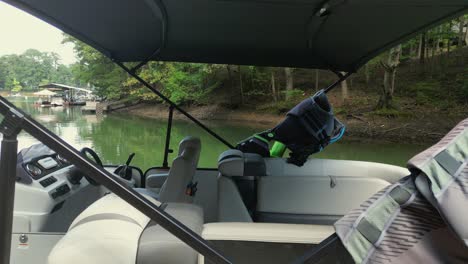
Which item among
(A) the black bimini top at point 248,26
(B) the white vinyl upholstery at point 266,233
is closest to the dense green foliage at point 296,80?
(A) the black bimini top at point 248,26

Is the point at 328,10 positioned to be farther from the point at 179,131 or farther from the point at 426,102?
the point at 426,102

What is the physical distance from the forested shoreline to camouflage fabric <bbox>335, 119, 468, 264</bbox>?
38.0 ft

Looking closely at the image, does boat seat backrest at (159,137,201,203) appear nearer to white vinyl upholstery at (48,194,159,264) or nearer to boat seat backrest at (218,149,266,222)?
boat seat backrest at (218,149,266,222)

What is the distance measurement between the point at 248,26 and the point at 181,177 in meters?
1.06

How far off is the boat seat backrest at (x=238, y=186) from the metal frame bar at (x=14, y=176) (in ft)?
4.04

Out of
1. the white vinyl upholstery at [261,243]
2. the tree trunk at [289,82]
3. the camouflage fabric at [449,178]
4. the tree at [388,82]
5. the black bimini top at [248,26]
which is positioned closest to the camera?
the camouflage fabric at [449,178]

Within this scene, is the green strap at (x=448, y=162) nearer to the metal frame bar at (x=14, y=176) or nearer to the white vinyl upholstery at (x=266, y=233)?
the white vinyl upholstery at (x=266, y=233)

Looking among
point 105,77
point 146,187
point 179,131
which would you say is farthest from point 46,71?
point 146,187

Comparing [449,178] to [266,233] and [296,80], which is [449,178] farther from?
[296,80]

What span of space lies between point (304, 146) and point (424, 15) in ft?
3.46

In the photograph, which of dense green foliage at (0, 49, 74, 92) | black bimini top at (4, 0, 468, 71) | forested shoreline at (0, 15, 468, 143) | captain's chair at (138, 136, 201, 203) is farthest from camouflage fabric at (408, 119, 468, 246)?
dense green foliage at (0, 49, 74, 92)

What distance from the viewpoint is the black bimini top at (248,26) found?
78.7 inches

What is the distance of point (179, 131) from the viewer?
11.3m

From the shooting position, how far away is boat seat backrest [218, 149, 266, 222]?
208 centimetres
